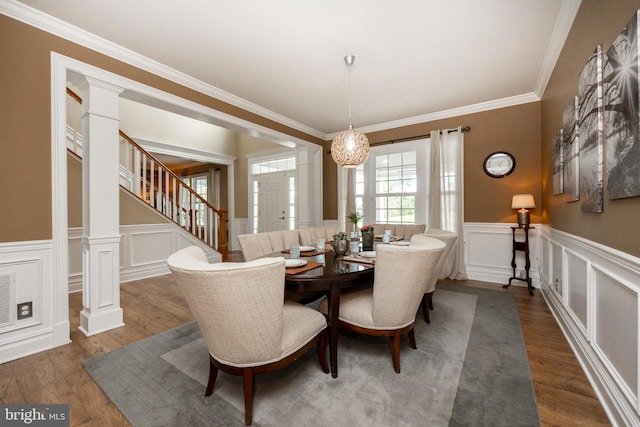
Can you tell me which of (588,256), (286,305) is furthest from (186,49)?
(588,256)

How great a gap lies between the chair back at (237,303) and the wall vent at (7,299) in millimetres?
1761

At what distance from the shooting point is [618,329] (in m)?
1.34

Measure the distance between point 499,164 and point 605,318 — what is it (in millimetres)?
2856

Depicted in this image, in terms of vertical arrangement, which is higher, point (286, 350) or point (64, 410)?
point (286, 350)

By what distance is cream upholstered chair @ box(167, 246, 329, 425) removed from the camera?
1144 mm

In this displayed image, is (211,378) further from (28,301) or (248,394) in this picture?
(28,301)

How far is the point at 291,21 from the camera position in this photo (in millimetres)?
2168

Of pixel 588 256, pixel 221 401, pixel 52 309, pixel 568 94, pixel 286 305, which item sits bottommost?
→ pixel 221 401

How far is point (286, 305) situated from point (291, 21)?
224cm

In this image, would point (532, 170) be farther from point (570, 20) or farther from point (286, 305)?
point (286, 305)

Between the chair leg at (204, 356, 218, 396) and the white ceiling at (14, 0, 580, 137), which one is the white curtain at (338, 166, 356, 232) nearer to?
the white ceiling at (14, 0, 580, 137)

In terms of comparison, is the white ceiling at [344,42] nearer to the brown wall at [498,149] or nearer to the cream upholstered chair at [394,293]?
the brown wall at [498,149]

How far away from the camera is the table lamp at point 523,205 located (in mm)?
3332

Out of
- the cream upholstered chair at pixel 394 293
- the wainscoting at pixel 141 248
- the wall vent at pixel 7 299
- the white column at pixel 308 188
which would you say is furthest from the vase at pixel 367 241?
the wainscoting at pixel 141 248
